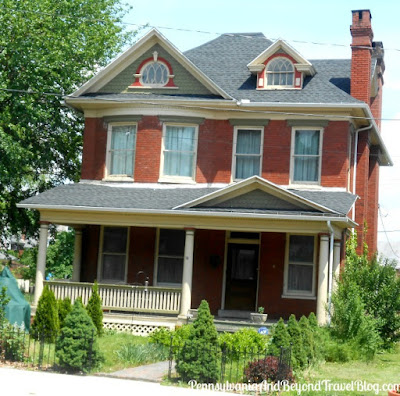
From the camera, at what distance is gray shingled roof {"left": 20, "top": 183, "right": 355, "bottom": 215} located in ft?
75.6

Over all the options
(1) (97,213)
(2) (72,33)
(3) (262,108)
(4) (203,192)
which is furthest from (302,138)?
(2) (72,33)

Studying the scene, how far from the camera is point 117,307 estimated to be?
22.9m

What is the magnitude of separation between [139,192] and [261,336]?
723 centimetres

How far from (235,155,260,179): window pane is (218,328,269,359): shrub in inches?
273

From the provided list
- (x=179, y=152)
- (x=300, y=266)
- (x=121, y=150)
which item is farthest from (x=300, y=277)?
(x=121, y=150)

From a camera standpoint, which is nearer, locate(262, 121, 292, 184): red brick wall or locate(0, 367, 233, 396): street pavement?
locate(0, 367, 233, 396): street pavement

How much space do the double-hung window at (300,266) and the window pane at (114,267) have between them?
17.6ft

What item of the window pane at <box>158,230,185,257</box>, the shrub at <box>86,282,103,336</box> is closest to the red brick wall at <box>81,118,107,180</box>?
the window pane at <box>158,230,185,257</box>

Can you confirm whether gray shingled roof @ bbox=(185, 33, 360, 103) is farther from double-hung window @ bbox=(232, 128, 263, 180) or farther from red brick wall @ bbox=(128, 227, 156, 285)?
red brick wall @ bbox=(128, 227, 156, 285)

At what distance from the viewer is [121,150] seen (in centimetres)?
2564

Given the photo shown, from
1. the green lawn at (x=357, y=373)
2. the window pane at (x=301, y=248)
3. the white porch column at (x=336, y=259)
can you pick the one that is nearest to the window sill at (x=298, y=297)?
the window pane at (x=301, y=248)

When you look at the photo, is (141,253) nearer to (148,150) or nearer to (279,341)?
(148,150)

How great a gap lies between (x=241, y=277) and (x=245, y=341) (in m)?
6.74

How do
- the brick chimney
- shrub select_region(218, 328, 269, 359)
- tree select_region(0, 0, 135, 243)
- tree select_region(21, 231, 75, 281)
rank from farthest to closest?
tree select_region(21, 231, 75, 281) → tree select_region(0, 0, 135, 243) → the brick chimney → shrub select_region(218, 328, 269, 359)
